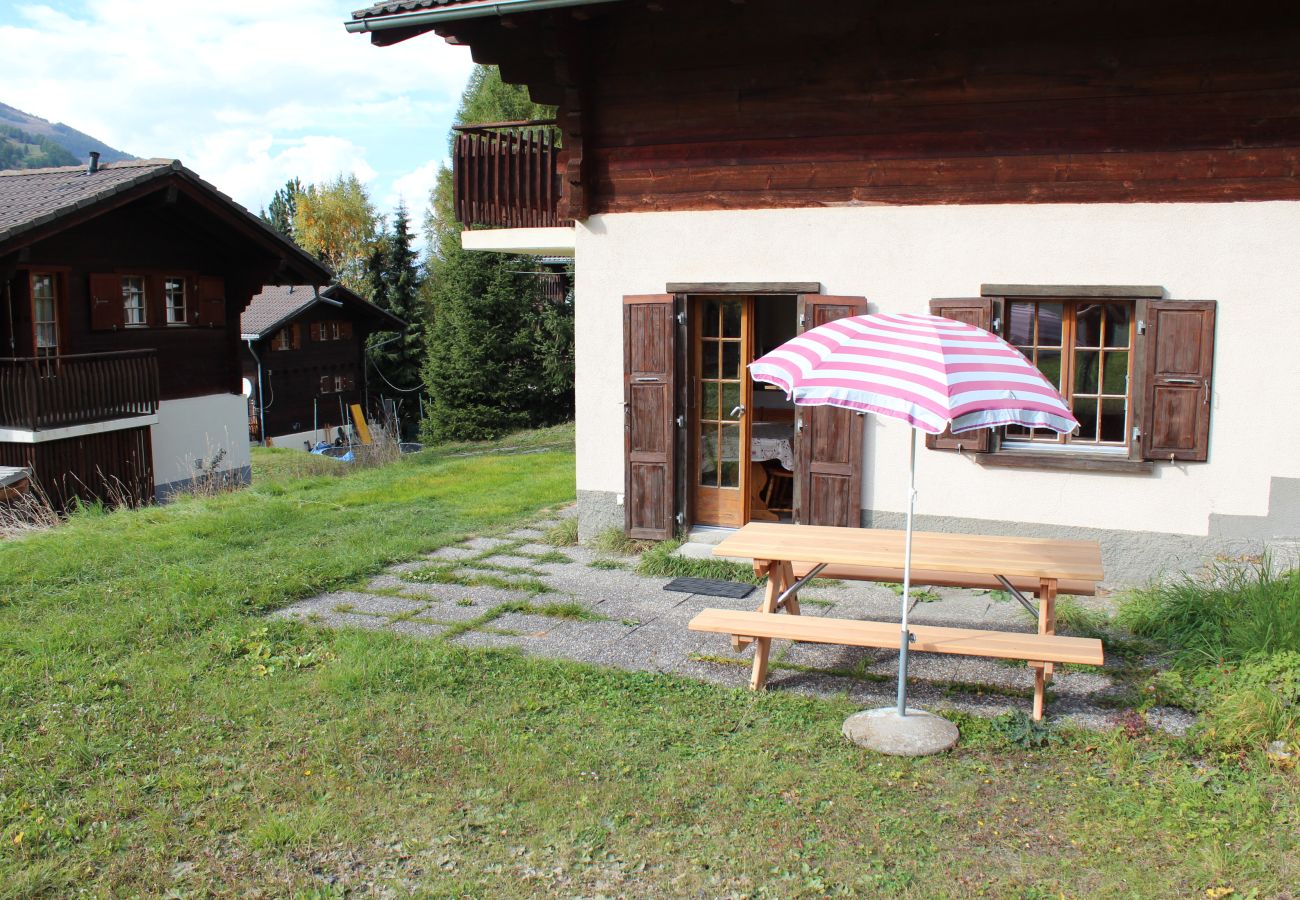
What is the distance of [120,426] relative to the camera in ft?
50.7

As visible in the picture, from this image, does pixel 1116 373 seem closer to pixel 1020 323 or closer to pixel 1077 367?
pixel 1077 367

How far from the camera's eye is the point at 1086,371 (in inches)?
311

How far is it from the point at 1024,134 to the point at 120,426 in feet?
41.7

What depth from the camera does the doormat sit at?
7.68 metres

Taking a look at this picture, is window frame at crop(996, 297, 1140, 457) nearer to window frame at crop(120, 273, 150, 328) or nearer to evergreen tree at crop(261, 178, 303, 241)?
window frame at crop(120, 273, 150, 328)

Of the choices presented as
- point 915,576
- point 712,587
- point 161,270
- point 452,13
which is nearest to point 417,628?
point 712,587

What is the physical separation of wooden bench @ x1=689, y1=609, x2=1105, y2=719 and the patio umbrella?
0.22 metres

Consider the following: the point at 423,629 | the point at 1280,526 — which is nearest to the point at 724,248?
the point at 423,629

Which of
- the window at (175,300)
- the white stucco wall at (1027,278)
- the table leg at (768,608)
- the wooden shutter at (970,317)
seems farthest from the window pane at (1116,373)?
the window at (175,300)

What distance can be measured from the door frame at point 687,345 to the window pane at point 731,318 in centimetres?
17

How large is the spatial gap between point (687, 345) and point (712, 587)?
200 centimetres

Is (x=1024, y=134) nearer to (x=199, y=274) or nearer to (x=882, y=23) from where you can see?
(x=882, y=23)

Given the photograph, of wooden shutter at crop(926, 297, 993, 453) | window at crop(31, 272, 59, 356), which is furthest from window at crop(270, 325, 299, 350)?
wooden shutter at crop(926, 297, 993, 453)

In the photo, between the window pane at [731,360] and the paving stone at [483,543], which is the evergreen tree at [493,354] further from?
the window pane at [731,360]
